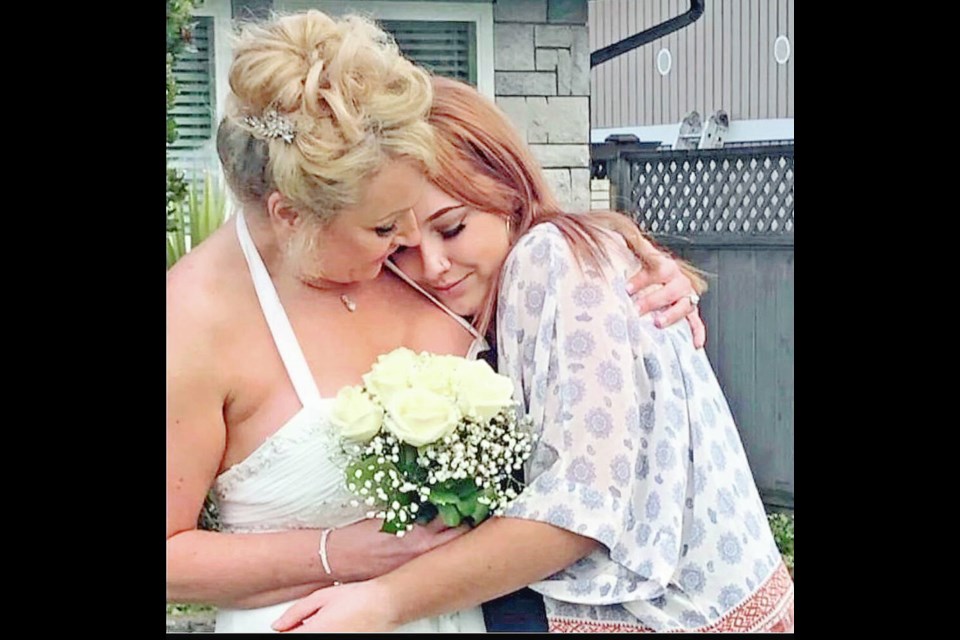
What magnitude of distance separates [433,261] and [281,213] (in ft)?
1.10

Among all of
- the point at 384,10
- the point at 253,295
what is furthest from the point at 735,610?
the point at 384,10

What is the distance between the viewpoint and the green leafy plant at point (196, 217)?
11.2 ft

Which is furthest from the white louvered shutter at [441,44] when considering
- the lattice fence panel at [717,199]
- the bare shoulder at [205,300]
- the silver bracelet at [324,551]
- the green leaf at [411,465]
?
the silver bracelet at [324,551]

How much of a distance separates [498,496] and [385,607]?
1.11 ft

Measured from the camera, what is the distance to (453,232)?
11.1ft

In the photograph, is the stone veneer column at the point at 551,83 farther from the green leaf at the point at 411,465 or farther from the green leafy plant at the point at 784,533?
the green leafy plant at the point at 784,533

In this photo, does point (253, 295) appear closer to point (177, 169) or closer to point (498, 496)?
point (177, 169)

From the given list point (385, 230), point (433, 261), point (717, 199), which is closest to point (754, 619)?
point (717, 199)

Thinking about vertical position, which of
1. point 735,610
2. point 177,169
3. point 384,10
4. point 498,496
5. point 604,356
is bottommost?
point 735,610

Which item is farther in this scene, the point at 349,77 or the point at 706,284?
the point at 706,284

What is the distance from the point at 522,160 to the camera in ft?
11.3

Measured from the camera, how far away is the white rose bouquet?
10.9ft

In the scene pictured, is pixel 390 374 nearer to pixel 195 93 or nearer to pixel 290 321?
pixel 290 321

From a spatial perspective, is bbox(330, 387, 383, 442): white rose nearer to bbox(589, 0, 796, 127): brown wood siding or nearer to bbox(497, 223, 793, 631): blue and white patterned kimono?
bbox(497, 223, 793, 631): blue and white patterned kimono
